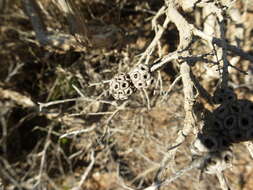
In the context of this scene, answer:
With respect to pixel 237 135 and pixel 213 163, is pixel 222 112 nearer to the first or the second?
pixel 237 135

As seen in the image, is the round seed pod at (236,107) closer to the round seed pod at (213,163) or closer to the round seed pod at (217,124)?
the round seed pod at (217,124)

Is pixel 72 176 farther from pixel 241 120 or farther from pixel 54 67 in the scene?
pixel 241 120

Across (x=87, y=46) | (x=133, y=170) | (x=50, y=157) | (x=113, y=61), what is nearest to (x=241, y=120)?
(x=87, y=46)

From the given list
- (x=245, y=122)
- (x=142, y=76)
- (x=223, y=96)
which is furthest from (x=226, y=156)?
(x=142, y=76)

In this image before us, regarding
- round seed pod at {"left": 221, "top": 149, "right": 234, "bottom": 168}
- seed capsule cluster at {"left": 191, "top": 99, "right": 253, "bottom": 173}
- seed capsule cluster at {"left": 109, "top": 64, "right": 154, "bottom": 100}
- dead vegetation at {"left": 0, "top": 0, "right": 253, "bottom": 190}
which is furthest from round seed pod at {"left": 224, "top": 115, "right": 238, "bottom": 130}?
dead vegetation at {"left": 0, "top": 0, "right": 253, "bottom": 190}

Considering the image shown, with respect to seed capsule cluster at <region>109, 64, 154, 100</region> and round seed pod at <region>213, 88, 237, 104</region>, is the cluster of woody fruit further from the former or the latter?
seed capsule cluster at <region>109, 64, 154, 100</region>

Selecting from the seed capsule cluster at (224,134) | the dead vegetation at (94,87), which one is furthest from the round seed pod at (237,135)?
the dead vegetation at (94,87)
